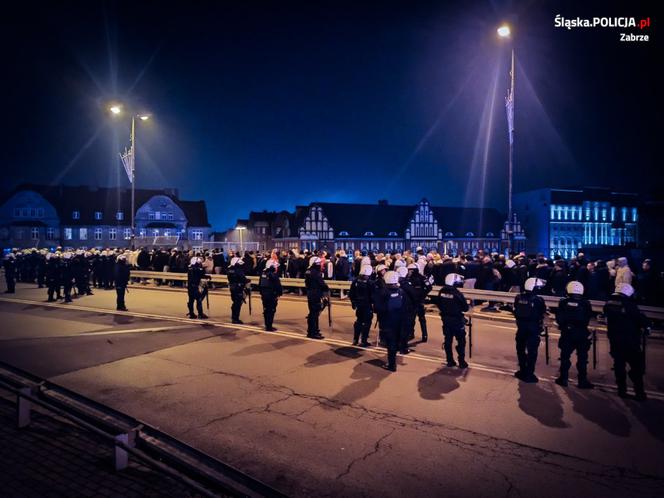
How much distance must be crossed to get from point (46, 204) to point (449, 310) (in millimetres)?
67198

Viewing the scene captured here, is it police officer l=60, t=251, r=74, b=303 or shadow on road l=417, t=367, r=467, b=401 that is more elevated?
police officer l=60, t=251, r=74, b=303

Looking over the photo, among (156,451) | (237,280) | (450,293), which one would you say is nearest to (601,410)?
(450,293)

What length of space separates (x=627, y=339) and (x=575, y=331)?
2.37 feet

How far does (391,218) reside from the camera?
6794 cm

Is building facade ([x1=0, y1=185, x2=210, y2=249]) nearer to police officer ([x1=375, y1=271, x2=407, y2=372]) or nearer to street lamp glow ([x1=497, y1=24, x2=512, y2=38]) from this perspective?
street lamp glow ([x1=497, y1=24, x2=512, y2=38])

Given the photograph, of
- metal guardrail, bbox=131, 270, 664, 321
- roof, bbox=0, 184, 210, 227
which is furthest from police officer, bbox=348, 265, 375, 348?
roof, bbox=0, 184, 210, 227

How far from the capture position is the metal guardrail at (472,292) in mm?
10795

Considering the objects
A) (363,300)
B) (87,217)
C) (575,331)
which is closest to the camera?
(575,331)

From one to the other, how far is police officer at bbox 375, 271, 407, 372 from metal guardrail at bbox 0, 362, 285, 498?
450cm

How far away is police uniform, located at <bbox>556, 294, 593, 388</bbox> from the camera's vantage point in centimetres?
721

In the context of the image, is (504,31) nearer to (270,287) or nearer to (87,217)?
(270,287)

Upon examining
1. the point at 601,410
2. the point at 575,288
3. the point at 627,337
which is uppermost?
the point at 575,288

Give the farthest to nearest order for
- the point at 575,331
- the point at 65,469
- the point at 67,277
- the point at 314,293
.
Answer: the point at 67,277 → the point at 314,293 → the point at 575,331 → the point at 65,469

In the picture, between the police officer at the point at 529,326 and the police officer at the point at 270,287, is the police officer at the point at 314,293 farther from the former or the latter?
the police officer at the point at 529,326
